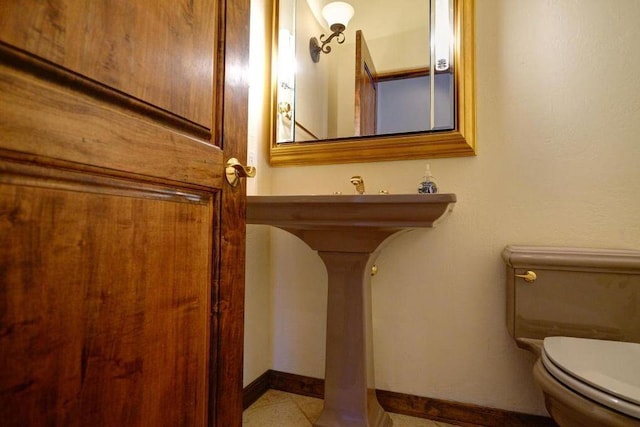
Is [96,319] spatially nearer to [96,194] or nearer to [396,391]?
[96,194]

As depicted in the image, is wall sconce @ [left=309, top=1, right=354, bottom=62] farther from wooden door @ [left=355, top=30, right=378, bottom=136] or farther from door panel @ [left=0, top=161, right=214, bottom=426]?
door panel @ [left=0, top=161, right=214, bottom=426]

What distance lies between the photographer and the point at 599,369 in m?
0.76

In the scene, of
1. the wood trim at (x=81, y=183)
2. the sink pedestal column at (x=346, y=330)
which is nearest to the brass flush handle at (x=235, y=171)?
the wood trim at (x=81, y=183)

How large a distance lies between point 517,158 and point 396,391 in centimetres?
104

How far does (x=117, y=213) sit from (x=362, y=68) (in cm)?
128

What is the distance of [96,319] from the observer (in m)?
0.45

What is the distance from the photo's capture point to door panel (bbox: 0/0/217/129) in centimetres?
37

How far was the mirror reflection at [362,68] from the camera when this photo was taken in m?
1.31

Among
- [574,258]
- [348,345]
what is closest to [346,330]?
[348,345]

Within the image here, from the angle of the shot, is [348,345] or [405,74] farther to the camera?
[405,74]

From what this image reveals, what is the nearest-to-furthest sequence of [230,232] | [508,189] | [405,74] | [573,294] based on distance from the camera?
[230,232], [573,294], [508,189], [405,74]

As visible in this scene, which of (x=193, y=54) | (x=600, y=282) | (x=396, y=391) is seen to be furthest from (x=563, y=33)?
(x=396, y=391)

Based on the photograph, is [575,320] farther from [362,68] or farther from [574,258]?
[362,68]

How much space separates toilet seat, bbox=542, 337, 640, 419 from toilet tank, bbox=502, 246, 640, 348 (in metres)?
0.13
